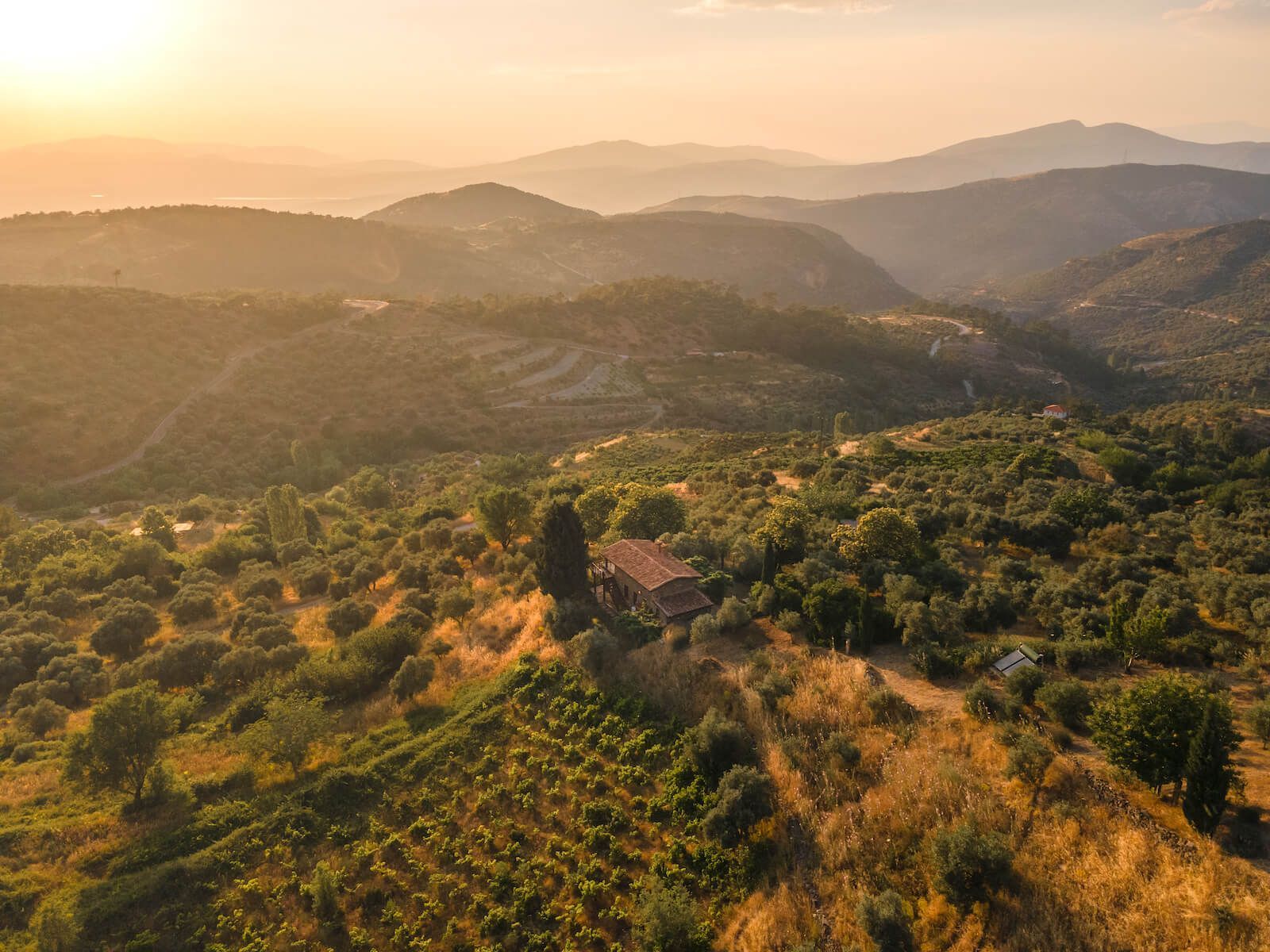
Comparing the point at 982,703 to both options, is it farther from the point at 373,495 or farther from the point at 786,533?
the point at 373,495

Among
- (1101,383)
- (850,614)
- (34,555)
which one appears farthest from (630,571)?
(1101,383)

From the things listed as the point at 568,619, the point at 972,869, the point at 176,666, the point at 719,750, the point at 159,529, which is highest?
the point at 972,869

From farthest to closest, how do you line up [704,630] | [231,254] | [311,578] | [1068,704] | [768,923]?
1. [231,254]
2. [311,578]
3. [704,630]
4. [1068,704]
5. [768,923]

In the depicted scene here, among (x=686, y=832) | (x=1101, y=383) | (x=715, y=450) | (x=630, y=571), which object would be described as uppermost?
(x=630, y=571)

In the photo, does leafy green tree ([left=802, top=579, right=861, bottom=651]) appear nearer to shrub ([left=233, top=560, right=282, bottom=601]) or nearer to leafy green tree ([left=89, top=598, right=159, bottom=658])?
shrub ([left=233, top=560, right=282, bottom=601])

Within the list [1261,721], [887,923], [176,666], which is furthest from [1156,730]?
[176,666]

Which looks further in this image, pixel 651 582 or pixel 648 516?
pixel 648 516

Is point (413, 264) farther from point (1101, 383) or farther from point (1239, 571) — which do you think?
point (1239, 571)

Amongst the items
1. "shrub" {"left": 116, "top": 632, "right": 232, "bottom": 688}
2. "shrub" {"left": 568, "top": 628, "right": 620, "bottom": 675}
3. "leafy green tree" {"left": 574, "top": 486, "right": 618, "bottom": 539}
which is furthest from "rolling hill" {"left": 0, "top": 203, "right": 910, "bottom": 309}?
"shrub" {"left": 568, "top": 628, "right": 620, "bottom": 675}
